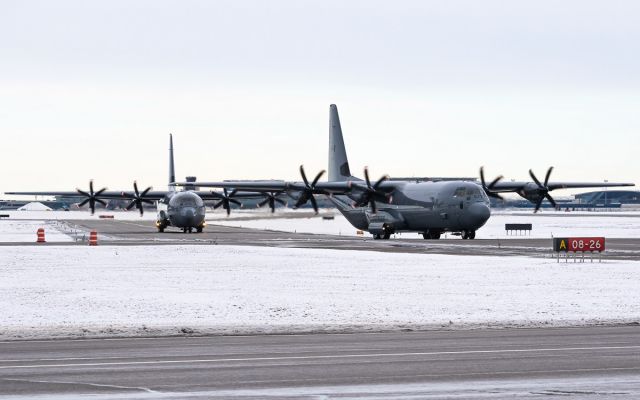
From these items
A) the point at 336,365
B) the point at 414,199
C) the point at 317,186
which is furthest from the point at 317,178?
the point at 336,365

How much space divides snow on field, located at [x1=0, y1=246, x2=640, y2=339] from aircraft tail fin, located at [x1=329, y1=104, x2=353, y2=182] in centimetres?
3482

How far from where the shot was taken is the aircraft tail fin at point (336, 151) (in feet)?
273

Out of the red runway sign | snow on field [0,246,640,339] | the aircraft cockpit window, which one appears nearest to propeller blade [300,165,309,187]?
the aircraft cockpit window

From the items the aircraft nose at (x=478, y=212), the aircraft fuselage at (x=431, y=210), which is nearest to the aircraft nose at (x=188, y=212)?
the aircraft fuselage at (x=431, y=210)

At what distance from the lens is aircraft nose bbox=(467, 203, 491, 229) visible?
66.4 meters

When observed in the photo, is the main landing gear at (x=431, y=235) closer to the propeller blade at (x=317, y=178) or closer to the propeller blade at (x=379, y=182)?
the propeller blade at (x=379, y=182)

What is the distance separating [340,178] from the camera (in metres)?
82.9

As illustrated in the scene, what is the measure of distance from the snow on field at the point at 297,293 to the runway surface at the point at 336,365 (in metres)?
2.20

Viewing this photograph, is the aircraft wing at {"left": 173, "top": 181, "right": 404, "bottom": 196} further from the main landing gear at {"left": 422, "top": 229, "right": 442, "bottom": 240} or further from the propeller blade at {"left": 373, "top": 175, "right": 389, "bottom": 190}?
the main landing gear at {"left": 422, "top": 229, "right": 442, "bottom": 240}

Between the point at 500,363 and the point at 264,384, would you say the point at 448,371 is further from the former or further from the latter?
the point at 264,384

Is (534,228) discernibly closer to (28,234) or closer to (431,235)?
(431,235)

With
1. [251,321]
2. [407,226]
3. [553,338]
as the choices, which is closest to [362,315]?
[251,321]

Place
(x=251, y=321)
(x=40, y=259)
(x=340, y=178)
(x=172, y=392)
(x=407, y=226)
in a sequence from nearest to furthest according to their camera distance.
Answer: (x=172, y=392) → (x=251, y=321) → (x=40, y=259) → (x=407, y=226) → (x=340, y=178)

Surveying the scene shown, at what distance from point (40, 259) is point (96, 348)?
2998 cm
